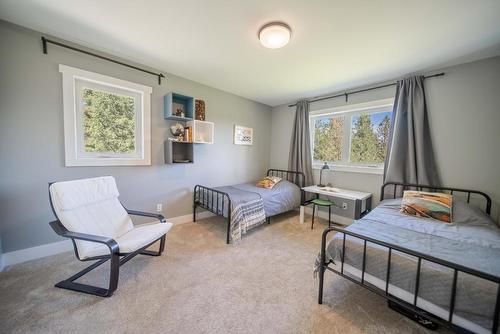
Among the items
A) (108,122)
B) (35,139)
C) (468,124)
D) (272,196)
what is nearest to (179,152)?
(108,122)

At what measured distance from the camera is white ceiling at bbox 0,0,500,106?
157 centimetres

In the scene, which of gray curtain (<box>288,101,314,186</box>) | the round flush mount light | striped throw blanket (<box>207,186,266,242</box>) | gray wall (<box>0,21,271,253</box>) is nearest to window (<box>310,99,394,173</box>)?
gray curtain (<box>288,101,314,186</box>)

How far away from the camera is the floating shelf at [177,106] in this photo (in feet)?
9.10

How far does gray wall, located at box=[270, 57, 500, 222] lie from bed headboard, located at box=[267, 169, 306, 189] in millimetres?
1984

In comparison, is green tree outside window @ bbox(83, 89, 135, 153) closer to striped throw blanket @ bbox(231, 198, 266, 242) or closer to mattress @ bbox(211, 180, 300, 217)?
mattress @ bbox(211, 180, 300, 217)

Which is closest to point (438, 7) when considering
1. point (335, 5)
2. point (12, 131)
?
point (335, 5)

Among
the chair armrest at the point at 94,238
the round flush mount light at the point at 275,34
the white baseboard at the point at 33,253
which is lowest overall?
the white baseboard at the point at 33,253

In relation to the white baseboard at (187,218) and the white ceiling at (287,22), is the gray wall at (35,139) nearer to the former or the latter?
the white ceiling at (287,22)

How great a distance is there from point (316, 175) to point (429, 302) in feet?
9.05

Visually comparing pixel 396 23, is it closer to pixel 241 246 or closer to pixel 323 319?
pixel 323 319

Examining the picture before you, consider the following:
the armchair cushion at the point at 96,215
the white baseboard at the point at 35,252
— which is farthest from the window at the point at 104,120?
the white baseboard at the point at 35,252

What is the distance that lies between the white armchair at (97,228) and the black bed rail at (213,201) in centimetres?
78

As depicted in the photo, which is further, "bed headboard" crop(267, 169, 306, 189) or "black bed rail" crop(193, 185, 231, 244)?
"bed headboard" crop(267, 169, 306, 189)

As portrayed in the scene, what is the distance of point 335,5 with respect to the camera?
152 cm
